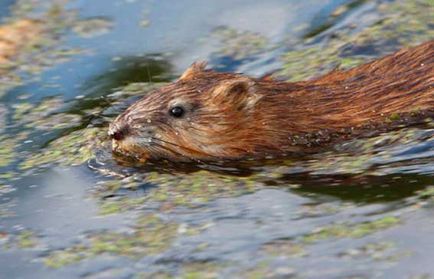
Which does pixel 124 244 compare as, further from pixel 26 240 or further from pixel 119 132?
pixel 119 132

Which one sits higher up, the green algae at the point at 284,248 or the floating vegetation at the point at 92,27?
the floating vegetation at the point at 92,27

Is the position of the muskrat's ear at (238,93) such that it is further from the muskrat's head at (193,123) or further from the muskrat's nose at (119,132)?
the muskrat's nose at (119,132)

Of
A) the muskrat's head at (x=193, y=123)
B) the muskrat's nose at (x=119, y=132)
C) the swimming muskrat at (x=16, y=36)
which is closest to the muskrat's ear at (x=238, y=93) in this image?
the muskrat's head at (x=193, y=123)

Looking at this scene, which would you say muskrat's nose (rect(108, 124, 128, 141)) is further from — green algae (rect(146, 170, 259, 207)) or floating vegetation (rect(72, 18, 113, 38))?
floating vegetation (rect(72, 18, 113, 38))

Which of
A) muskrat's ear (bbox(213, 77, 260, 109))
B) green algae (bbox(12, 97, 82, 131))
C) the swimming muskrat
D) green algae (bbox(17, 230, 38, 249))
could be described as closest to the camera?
green algae (bbox(17, 230, 38, 249))

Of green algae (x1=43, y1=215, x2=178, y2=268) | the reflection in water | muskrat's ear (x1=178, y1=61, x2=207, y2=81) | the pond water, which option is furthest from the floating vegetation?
green algae (x1=43, y1=215, x2=178, y2=268)

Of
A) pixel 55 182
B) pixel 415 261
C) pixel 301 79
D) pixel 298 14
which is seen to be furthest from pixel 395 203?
pixel 298 14
